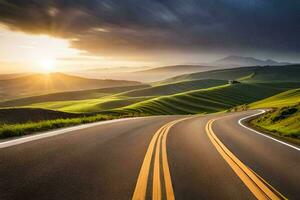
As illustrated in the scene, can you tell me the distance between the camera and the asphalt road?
5.70m

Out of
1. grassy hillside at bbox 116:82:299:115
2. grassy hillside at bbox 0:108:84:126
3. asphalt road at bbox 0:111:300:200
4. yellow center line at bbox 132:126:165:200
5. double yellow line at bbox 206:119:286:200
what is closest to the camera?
yellow center line at bbox 132:126:165:200

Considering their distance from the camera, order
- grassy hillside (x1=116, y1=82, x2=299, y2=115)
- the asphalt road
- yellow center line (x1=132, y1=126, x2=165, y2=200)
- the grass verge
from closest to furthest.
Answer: yellow center line (x1=132, y1=126, x2=165, y2=200)
the asphalt road
the grass verge
grassy hillside (x1=116, y1=82, x2=299, y2=115)

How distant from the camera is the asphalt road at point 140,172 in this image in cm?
570

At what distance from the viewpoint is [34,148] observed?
9.30 m

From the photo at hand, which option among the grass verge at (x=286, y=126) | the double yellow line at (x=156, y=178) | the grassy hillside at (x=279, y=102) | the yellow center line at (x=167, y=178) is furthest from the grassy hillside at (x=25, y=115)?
the grassy hillside at (x=279, y=102)

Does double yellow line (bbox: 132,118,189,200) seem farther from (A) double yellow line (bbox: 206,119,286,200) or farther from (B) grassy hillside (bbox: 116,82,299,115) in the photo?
(B) grassy hillside (bbox: 116,82,299,115)

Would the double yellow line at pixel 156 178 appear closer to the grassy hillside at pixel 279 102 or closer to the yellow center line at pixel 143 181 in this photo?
the yellow center line at pixel 143 181

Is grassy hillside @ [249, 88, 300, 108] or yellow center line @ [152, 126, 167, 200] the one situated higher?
yellow center line @ [152, 126, 167, 200]

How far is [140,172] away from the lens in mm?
7328

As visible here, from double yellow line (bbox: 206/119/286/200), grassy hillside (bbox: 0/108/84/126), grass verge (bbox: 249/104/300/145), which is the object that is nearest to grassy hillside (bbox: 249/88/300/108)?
grass verge (bbox: 249/104/300/145)

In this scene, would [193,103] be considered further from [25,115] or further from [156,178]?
[156,178]

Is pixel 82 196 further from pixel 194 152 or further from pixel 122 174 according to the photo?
pixel 194 152

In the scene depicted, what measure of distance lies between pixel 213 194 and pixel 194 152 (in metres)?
4.69

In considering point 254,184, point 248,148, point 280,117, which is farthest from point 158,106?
point 254,184
